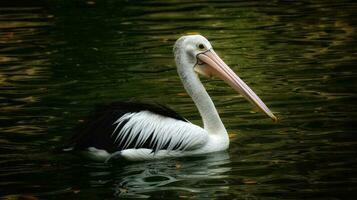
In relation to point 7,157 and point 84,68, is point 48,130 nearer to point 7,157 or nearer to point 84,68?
point 7,157

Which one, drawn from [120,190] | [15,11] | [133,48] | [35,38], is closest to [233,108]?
[120,190]

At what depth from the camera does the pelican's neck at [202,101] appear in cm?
805

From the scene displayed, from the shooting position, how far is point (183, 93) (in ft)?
34.0

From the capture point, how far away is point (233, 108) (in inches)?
375

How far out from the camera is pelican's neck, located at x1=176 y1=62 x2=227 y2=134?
8.05 meters

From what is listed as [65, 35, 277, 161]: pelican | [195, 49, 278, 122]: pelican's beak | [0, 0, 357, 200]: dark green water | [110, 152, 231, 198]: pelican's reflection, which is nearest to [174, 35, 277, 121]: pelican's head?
[195, 49, 278, 122]: pelican's beak

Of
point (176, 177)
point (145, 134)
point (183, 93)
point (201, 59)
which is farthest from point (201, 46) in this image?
point (183, 93)

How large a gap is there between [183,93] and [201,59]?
2.20 metres

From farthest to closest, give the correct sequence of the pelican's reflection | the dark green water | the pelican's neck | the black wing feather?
the pelican's neck → the black wing feather → the dark green water → the pelican's reflection

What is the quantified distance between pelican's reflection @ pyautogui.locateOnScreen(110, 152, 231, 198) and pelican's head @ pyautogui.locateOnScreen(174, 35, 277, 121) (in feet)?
2.36

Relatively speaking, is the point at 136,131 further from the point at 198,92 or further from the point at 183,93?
the point at 183,93

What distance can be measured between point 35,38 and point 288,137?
7.88m

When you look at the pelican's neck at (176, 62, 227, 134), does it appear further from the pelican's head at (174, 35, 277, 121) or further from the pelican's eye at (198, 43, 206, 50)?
the pelican's eye at (198, 43, 206, 50)

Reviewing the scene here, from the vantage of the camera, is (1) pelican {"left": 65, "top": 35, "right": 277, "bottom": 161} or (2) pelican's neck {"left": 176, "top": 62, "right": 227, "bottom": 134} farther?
(2) pelican's neck {"left": 176, "top": 62, "right": 227, "bottom": 134}
